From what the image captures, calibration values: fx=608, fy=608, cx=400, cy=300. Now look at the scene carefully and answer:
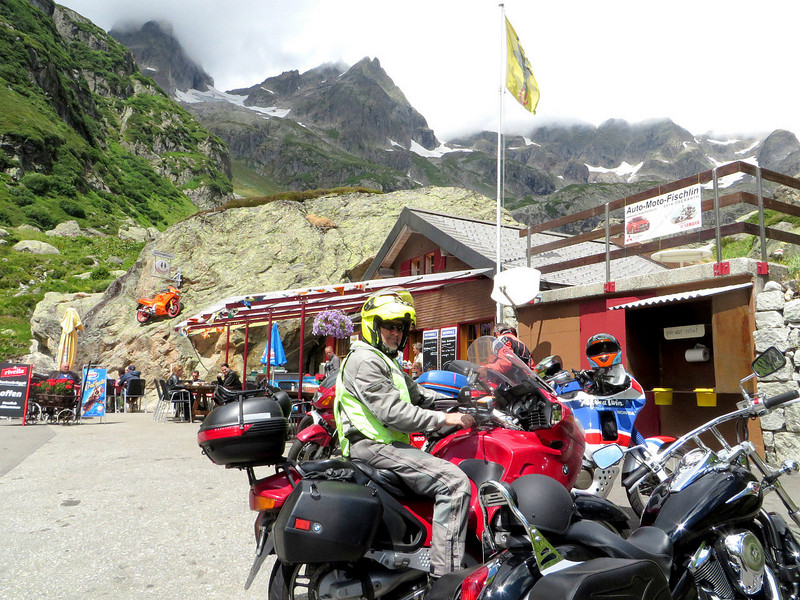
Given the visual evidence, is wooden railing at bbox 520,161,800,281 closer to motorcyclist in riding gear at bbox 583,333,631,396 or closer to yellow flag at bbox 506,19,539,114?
motorcyclist in riding gear at bbox 583,333,631,396

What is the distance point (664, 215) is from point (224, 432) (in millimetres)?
7902

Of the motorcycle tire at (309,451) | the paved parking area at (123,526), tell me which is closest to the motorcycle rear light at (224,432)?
the paved parking area at (123,526)

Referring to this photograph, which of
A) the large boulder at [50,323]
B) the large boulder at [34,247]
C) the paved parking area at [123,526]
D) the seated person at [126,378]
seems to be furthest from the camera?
the large boulder at [34,247]

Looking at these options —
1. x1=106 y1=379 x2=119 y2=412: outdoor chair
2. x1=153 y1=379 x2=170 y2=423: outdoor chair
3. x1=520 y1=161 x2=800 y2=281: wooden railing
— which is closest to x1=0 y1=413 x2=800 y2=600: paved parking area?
x1=520 y1=161 x2=800 y2=281: wooden railing

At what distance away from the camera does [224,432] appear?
124 inches

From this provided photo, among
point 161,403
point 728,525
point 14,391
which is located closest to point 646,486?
point 728,525

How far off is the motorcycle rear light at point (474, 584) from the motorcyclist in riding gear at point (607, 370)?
134 inches

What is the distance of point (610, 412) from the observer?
5.16 meters

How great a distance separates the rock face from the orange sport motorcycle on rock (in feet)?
1.09

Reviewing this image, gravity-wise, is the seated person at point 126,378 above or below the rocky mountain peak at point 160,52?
below

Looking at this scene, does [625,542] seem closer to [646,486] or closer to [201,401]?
[646,486]

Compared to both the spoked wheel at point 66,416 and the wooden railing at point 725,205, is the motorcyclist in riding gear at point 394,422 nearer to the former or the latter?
the wooden railing at point 725,205

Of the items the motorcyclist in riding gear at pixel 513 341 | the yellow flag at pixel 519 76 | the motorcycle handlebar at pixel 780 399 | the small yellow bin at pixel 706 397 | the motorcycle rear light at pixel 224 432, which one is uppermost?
the yellow flag at pixel 519 76

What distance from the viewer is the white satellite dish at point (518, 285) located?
33.6 feet
